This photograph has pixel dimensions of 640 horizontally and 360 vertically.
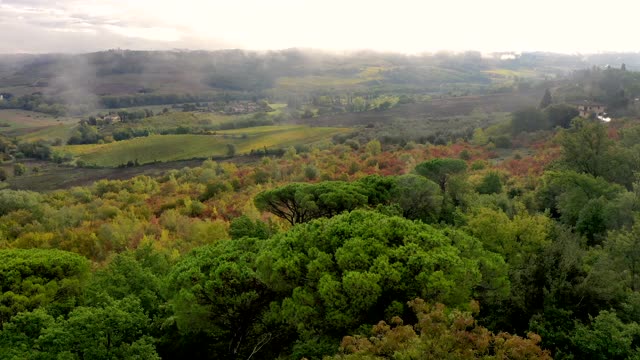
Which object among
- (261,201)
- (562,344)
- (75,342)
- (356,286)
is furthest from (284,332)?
(261,201)

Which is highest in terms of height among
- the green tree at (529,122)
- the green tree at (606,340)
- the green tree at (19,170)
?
the green tree at (606,340)

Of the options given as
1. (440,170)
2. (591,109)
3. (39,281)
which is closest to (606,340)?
(39,281)

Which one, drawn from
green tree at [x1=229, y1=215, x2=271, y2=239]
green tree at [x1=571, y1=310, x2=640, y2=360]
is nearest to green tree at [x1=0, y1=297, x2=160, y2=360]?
green tree at [x1=229, y1=215, x2=271, y2=239]

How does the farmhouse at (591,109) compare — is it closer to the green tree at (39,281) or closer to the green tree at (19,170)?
the green tree at (39,281)

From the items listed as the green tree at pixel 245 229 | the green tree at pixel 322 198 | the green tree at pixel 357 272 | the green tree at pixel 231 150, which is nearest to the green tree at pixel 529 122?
the green tree at pixel 231 150

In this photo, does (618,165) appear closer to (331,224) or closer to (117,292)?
(331,224)

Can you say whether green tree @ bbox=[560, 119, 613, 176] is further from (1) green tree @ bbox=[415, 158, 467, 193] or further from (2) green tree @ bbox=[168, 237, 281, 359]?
(2) green tree @ bbox=[168, 237, 281, 359]
